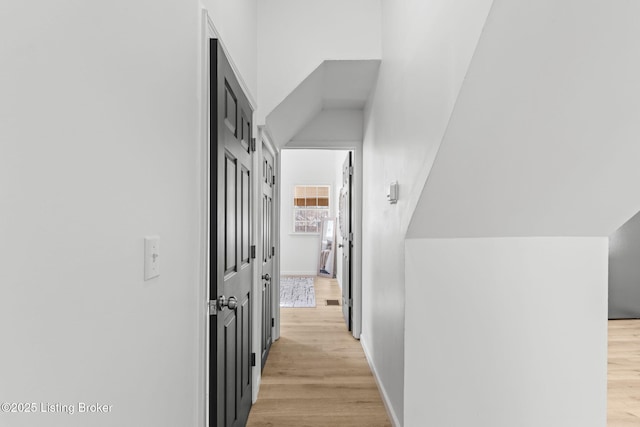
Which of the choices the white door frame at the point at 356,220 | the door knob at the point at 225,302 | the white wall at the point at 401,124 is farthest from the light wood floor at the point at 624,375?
the door knob at the point at 225,302

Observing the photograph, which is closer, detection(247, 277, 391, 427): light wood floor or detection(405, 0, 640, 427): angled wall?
detection(405, 0, 640, 427): angled wall

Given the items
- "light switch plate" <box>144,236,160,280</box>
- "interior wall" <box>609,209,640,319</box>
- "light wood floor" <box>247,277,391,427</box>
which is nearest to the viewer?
"light switch plate" <box>144,236,160,280</box>

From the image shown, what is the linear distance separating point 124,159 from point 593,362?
222 cm

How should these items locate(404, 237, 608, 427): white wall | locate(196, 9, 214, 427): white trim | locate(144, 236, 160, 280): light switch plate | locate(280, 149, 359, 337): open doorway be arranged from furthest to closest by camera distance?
locate(280, 149, 359, 337): open doorway, locate(404, 237, 608, 427): white wall, locate(196, 9, 214, 427): white trim, locate(144, 236, 160, 280): light switch plate

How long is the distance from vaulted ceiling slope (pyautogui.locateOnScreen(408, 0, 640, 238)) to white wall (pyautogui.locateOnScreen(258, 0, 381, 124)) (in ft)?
4.80

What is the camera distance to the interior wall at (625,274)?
16.7ft

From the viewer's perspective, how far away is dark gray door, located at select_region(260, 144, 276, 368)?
3.18 meters

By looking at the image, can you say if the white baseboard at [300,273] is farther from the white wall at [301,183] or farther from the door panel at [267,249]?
the door panel at [267,249]

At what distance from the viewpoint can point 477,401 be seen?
1895 millimetres

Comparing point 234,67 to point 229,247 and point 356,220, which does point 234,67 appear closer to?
point 229,247

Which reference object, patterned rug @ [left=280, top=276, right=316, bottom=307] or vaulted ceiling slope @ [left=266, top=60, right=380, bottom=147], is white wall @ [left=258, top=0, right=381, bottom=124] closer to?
vaulted ceiling slope @ [left=266, top=60, right=380, bottom=147]

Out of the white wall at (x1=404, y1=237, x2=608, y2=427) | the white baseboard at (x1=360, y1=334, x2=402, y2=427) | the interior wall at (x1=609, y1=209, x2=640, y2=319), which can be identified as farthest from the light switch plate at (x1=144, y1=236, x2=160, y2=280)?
the interior wall at (x1=609, y1=209, x2=640, y2=319)

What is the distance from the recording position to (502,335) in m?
1.91

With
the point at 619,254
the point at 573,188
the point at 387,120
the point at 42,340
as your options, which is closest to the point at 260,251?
the point at 387,120
